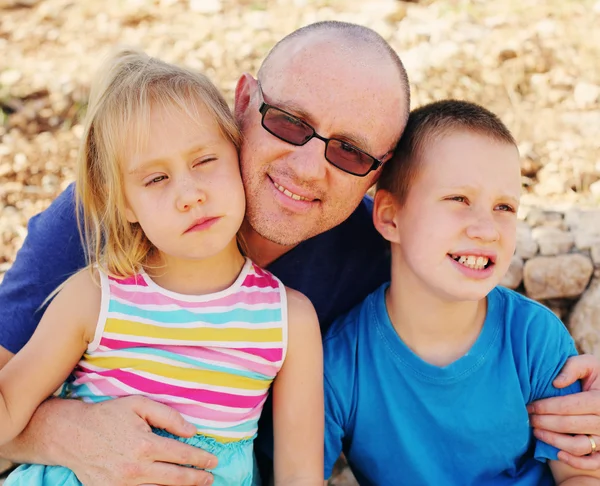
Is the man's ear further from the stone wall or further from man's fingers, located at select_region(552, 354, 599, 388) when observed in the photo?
the stone wall

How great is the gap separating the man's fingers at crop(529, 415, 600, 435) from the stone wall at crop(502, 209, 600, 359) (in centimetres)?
138

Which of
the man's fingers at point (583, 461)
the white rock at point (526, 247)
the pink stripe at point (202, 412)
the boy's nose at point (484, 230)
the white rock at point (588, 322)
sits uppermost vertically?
the boy's nose at point (484, 230)

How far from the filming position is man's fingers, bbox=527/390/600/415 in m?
2.70

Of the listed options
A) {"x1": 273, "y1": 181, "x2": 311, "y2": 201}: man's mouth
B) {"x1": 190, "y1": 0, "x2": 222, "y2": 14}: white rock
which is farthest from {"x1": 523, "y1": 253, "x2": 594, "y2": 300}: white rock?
{"x1": 190, "y1": 0, "x2": 222, "y2": 14}: white rock

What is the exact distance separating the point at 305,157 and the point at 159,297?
0.79 m

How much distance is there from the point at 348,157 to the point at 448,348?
0.88m

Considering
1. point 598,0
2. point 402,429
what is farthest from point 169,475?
point 598,0

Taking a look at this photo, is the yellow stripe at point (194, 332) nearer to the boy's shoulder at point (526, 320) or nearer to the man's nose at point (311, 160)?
the man's nose at point (311, 160)

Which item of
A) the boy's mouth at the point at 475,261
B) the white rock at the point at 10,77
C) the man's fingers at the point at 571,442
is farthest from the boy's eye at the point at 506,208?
the white rock at the point at 10,77

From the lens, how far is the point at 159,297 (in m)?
2.62

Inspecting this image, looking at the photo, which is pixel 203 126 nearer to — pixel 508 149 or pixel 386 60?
pixel 386 60

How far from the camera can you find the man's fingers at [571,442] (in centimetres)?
268

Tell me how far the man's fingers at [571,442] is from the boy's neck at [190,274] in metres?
1.39

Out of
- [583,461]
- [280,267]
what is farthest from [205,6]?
[583,461]
